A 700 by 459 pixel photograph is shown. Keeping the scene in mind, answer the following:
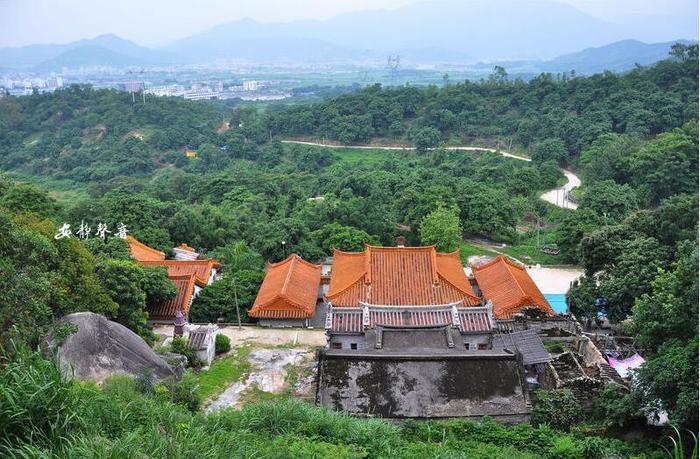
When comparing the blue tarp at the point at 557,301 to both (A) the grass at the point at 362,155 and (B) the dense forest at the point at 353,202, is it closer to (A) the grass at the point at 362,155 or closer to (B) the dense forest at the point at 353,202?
(B) the dense forest at the point at 353,202

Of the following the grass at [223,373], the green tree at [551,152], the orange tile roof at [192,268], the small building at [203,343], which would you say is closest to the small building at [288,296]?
the orange tile roof at [192,268]

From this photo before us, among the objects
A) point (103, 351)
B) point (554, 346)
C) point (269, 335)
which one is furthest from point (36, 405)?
point (554, 346)

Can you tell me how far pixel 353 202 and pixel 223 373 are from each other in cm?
2092

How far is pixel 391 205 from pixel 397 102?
123ft

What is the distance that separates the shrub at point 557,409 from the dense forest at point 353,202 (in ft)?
2.78

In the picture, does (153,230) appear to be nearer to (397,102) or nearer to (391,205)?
(391,205)

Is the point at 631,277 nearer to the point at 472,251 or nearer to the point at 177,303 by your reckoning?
the point at 177,303

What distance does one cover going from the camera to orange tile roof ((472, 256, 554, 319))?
68.5 feet

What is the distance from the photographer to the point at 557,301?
26281 mm

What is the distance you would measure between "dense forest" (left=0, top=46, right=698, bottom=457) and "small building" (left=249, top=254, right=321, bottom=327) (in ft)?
4.63

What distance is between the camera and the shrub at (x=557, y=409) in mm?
13430

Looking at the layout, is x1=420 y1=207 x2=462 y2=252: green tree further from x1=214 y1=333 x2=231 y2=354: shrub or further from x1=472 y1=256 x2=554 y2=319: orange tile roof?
x1=214 y1=333 x2=231 y2=354: shrub

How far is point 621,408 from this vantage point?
12.7 m

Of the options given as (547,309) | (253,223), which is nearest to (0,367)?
(547,309)
